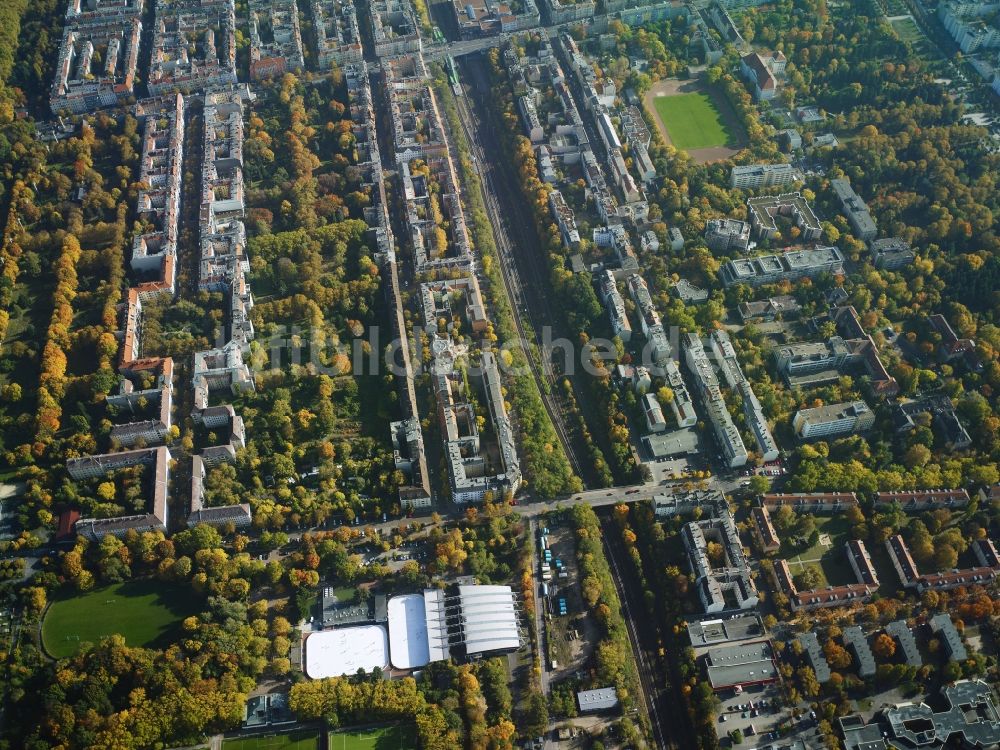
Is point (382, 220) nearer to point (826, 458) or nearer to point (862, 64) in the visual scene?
point (826, 458)

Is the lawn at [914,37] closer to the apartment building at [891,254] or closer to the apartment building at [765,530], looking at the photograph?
the apartment building at [891,254]

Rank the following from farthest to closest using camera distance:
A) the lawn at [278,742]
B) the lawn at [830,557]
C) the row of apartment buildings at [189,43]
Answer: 1. the row of apartment buildings at [189,43]
2. the lawn at [830,557]
3. the lawn at [278,742]

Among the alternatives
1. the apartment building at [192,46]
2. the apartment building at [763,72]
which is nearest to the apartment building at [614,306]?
the apartment building at [763,72]

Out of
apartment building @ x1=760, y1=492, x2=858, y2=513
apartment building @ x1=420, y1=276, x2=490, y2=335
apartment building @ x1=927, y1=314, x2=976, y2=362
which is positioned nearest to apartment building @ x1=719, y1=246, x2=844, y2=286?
apartment building @ x1=927, y1=314, x2=976, y2=362

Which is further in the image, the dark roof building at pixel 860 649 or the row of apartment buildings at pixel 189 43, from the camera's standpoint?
the row of apartment buildings at pixel 189 43

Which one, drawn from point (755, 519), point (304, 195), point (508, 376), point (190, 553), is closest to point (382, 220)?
point (304, 195)

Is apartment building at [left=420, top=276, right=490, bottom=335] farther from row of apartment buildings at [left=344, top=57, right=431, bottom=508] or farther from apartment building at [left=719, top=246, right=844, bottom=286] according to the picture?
apartment building at [left=719, top=246, right=844, bottom=286]
